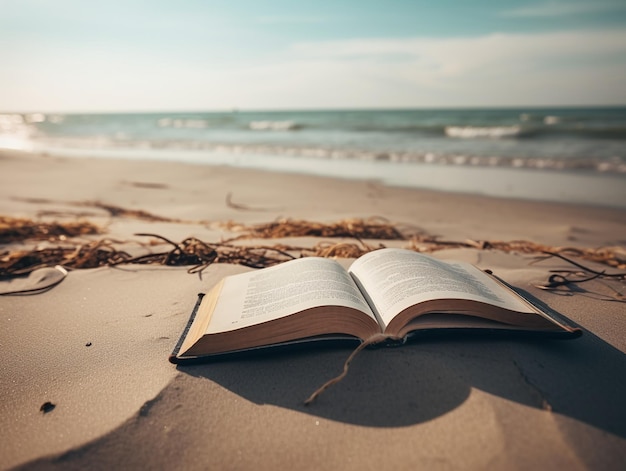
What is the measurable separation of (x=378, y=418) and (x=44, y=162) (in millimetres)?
10088

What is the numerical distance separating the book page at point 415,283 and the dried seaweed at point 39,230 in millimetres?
2430

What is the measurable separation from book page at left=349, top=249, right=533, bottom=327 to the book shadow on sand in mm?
141

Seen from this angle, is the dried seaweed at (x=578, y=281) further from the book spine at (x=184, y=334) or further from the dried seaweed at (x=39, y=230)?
the dried seaweed at (x=39, y=230)

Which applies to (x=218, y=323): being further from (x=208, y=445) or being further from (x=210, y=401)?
(x=208, y=445)

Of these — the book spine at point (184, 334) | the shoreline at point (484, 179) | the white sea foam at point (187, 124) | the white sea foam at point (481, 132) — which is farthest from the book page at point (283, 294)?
the white sea foam at point (187, 124)

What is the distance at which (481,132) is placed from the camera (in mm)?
20297

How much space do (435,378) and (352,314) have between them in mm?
284

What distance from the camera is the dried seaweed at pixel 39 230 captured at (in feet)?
9.64

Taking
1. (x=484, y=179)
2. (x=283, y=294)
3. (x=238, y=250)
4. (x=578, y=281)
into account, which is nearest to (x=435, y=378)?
(x=283, y=294)

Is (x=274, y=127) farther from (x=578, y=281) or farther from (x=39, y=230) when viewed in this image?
(x=578, y=281)

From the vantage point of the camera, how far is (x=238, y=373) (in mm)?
1201

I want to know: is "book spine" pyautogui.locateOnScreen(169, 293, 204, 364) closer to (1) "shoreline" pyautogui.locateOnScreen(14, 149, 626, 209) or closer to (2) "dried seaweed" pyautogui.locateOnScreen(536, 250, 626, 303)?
(2) "dried seaweed" pyautogui.locateOnScreen(536, 250, 626, 303)

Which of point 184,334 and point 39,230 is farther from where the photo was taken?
point 39,230

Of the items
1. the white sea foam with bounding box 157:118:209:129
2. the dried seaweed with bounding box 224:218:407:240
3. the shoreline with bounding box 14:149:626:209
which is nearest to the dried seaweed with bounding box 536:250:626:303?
the dried seaweed with bounding box 224:218:407:240
